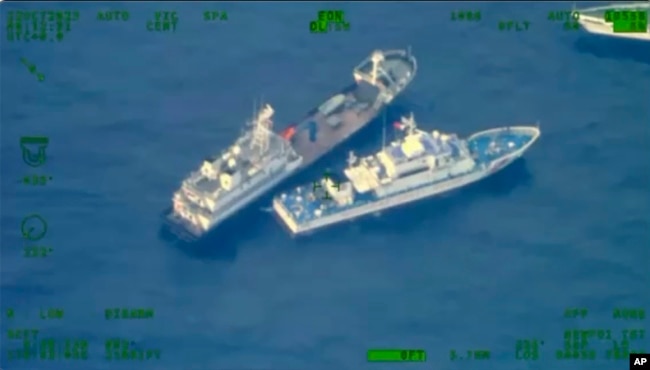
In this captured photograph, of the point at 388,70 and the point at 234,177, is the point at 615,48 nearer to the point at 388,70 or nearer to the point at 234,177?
the point at 388,70

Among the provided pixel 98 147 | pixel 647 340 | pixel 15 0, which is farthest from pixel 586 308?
pixel 15 0

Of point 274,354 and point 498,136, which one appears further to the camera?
point 498,136

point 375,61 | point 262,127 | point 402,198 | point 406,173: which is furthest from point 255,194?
point 375,61

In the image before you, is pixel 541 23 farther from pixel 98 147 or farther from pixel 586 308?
pixel 98 147

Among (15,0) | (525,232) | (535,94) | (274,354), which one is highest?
(15,0)

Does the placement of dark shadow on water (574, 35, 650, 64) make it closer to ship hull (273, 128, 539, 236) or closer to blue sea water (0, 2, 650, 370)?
blue sea water (0, 2, 650, 370)

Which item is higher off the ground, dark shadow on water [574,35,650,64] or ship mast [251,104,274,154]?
dark shadow on water [574,35,650,64]

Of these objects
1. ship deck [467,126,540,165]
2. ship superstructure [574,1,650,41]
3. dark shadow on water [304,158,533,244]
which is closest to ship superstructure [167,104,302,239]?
dark shadow on water [304,158,533,244]
